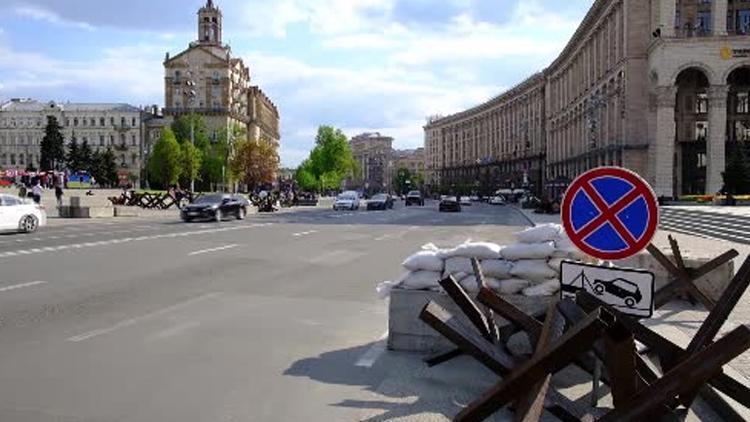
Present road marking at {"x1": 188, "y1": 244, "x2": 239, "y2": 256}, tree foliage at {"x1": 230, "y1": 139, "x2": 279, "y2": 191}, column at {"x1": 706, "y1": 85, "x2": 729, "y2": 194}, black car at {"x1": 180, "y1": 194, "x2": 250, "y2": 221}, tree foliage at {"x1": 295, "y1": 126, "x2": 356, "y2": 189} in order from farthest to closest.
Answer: tree foliage at {"x1": 295, "y1": 126, "x2": 356, "y2": 189} → tree foliage at {"x1": 230, "y1": 139, "x2": 279, "y2": 191} → column at {"x1": 706, "y1": 85, "x2": 729, "y2": 194} → black car at {"x1": 180, "y1": 194, "x2": 250, "y2": 221} → road marking at {"x1": 188, "y1": 244, "x2": 239, "y2": 256}

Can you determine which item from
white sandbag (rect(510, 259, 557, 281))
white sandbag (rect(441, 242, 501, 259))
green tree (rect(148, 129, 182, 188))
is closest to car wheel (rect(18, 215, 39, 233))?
white sandbag (rect(441, 242, 501, 259))

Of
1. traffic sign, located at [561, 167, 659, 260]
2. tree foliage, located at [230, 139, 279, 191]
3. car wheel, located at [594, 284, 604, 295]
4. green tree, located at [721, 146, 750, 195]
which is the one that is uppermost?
tree foliage, located at [230, 139, 279, 191]

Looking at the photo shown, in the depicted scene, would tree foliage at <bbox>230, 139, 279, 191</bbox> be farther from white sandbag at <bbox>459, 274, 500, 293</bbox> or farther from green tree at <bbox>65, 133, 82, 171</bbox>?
white sandbag at <bbox>459, 274, 500, 293</bbox>

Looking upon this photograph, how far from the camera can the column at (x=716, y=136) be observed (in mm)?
65125

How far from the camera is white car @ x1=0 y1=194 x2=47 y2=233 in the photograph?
26.0 metres

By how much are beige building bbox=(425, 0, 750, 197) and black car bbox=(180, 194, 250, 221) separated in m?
37.2

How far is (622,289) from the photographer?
4617 millimetres

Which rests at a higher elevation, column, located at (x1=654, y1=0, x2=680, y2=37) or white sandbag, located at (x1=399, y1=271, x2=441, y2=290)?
column, located at (x1=654, y1=0, x2=680, y2=37)

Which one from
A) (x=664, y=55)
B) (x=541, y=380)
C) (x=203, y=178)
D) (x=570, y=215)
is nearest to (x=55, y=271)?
(x=570, y=215)

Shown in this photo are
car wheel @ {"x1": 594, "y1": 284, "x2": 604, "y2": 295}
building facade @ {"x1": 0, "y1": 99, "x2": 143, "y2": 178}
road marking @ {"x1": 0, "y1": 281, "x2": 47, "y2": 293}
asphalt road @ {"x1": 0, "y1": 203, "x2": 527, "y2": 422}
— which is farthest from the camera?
building facade @ {"x1": 0, "y1": 99, "x2": 143, "y2": 178}

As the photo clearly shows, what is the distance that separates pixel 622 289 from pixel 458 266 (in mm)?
2730

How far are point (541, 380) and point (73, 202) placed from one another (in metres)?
41.0

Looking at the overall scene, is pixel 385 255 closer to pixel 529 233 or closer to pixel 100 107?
pixel 529 233

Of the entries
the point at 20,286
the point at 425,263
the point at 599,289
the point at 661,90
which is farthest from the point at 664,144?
the point at 599,289
